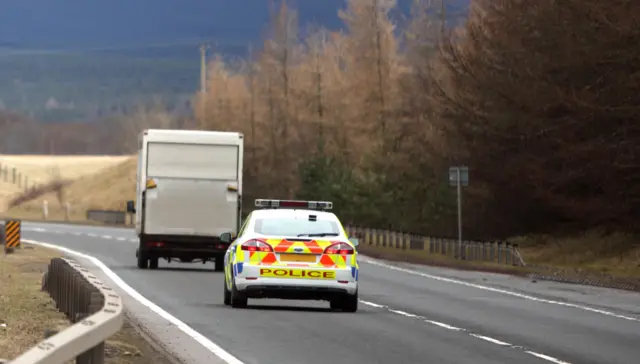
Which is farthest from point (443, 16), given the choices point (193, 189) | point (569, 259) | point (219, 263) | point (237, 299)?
point (237, 299)

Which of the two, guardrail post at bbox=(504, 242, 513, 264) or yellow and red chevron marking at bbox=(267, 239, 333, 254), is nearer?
yellow and red chevron marking at bbox=(267, 239, 333, 254)

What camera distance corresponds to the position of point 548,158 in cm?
5081

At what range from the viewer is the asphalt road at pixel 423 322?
720 inches

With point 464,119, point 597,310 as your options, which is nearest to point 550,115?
point 464,119

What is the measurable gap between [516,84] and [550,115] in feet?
4.48

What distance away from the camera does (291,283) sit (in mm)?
24672

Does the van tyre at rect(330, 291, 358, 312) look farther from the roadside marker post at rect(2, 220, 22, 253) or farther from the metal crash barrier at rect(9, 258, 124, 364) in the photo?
the roadside marker post at rect(2, 220, 22, 253)

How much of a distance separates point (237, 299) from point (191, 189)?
14.9m

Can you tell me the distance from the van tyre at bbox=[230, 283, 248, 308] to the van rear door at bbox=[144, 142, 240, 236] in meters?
14.3

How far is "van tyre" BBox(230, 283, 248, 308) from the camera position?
25328mm

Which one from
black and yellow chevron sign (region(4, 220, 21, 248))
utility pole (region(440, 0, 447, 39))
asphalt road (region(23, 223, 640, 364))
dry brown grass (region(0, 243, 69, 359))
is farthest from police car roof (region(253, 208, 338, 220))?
utility pole (region(440, 0, 447, 39))

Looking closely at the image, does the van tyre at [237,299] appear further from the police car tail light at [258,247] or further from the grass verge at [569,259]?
the grass verge at [569,259]

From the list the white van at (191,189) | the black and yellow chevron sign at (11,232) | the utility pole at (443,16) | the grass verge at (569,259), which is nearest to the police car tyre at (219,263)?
the white van at (191,189)

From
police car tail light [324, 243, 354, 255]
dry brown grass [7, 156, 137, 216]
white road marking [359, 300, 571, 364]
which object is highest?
dry brown grass [7, 156, 137, 216]
